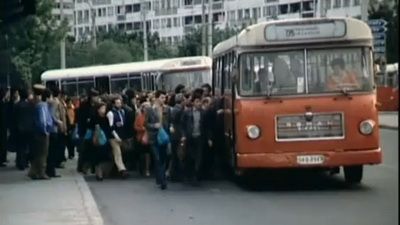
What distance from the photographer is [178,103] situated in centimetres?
1828

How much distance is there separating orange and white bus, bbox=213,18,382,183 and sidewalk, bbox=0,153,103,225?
2.79m

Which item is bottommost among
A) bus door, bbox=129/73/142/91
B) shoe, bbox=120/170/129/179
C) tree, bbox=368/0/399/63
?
shoe, bbox=120/170/129/179

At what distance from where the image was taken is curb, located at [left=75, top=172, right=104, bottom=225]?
11.7 metres

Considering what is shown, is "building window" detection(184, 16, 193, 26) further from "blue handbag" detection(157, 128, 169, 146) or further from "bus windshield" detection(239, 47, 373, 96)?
"bus windshield" detection(239, 47, 373, 96)

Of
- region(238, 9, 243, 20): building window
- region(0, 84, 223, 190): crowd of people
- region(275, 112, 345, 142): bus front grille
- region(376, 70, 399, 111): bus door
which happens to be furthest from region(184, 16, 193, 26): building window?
region(376, 70, 399, 111): bus door

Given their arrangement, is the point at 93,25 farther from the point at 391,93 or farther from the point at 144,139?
the point at 391,93

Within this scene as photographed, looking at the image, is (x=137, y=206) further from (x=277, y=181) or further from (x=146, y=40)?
(x=146, y=40)

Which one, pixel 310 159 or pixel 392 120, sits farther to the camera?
pixel 310 159

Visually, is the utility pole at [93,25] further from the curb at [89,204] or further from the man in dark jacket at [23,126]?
the curb at [89,204]

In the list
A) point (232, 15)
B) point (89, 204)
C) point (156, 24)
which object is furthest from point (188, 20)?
point (89, 204)

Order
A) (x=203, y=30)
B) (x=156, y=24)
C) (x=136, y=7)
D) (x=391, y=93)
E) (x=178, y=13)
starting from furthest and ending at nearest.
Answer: (x=156, y=24)
(x=203, y=30)
(x=178, y=13)
(x=136, y=7)
(x=391, y=93)

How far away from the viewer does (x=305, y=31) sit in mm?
15312

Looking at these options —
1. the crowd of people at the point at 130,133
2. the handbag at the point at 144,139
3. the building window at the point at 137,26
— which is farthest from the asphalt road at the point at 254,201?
the building window at the point at 137,26

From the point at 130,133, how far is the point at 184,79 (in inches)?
602
